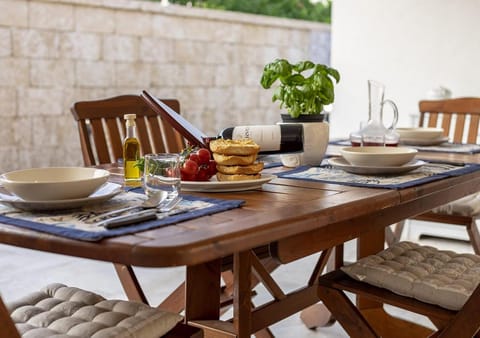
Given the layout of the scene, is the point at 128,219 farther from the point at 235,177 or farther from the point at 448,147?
the point at 448,147

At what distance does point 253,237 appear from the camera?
1178 millimetres

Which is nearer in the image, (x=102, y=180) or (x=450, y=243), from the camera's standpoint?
(x=102, y=180)

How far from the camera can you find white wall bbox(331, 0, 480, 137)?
429 cm

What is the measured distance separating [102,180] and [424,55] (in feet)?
11.4

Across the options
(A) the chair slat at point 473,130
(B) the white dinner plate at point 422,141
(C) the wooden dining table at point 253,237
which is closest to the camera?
(C) the wooden dining table at point 253,237

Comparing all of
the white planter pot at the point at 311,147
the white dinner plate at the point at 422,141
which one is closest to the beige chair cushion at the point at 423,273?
the white planter pot at the point at 311,147

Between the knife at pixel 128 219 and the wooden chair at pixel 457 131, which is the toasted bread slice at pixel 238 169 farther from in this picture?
the wooden chair at pixel 457 131

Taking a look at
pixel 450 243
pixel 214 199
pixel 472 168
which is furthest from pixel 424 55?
pixel 214 199

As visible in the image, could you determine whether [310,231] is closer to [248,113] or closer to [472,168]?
[472,168]

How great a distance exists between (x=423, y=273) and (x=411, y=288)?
11 cm

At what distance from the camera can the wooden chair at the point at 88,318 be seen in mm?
1386

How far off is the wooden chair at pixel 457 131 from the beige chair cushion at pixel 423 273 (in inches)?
30.5

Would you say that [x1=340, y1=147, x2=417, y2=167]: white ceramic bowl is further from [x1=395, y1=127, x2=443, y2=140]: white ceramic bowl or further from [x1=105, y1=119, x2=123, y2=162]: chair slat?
[x1=105, y1=119, x2=123, y2=162]: chair slat

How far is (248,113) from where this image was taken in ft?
19.9
